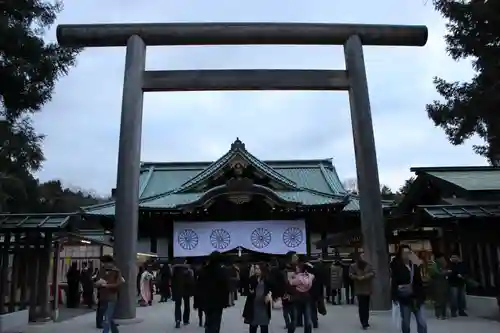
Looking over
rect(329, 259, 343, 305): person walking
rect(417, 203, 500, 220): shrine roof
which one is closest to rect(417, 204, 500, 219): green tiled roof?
rect(417, 203, 500, 220): shrine roof

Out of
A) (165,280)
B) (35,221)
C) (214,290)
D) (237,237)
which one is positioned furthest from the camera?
(237,237)

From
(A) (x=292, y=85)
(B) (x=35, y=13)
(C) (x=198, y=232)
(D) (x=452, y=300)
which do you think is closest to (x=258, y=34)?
(A) (x=292, y=85)

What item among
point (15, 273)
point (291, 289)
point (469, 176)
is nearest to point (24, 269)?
point (15, 273)

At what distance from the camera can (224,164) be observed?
72.2 ft

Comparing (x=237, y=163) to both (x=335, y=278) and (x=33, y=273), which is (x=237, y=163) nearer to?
(x=335, y=278)

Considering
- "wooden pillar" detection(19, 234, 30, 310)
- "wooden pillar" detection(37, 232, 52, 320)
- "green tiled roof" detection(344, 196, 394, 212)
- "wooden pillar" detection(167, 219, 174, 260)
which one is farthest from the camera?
"green tiled roof" detection(344, 196, 394, 212)

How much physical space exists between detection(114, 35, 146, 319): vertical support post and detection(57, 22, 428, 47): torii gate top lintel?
37 centimetres

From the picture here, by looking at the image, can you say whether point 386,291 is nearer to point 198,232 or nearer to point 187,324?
point 187,324

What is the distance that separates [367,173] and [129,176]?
17.2ft

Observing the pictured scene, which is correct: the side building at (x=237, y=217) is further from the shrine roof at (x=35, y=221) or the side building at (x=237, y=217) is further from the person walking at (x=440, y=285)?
the shrine roof at (x=35, y=221)

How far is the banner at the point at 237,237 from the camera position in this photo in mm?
20516

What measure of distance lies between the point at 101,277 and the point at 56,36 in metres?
5.79

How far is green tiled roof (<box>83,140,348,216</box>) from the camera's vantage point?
21.4 metres

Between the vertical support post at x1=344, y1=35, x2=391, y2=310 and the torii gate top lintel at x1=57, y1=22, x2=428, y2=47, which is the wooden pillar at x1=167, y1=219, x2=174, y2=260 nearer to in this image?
the torii gate top lintel at x1=57, y1=22, x2=428, y2=47
